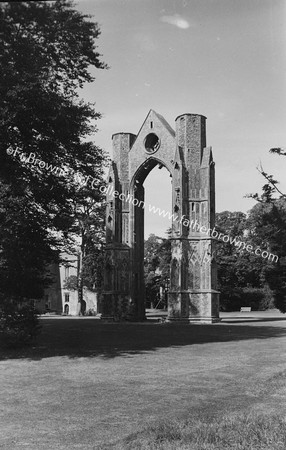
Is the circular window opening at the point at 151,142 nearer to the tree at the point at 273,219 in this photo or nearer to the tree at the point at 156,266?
the tree at the point at 156,266

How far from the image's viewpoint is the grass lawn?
6.12 metres

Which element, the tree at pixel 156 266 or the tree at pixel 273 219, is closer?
the tree at pixel 273 219

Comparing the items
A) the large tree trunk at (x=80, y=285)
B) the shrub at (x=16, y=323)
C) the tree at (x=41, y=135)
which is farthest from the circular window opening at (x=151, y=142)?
the shrub at (x=16, y=323)

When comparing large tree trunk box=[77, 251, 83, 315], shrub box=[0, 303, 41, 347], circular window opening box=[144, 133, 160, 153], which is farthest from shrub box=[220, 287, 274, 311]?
shrub box=[0, 303, 41, 347]

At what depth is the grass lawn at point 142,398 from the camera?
612 centimetres

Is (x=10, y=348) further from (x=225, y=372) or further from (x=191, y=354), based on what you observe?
(x=225, y=372)

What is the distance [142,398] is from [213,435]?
2782 millimetres

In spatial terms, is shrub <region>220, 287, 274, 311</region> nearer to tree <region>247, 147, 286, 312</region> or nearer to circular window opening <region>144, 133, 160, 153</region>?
circular window opening <region>144, 133, 160, 153</region>

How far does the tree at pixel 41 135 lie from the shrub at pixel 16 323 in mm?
427

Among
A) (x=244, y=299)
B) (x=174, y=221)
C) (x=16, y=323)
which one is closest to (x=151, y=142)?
(x=174, y=221)

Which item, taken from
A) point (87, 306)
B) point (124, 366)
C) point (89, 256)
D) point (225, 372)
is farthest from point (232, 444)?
point (87, 306)

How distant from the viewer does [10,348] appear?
16.0 metres

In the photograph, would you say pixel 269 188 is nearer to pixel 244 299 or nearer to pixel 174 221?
pixel 174 221

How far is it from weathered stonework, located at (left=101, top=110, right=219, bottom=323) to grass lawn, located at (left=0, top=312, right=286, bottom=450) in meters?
19.4
